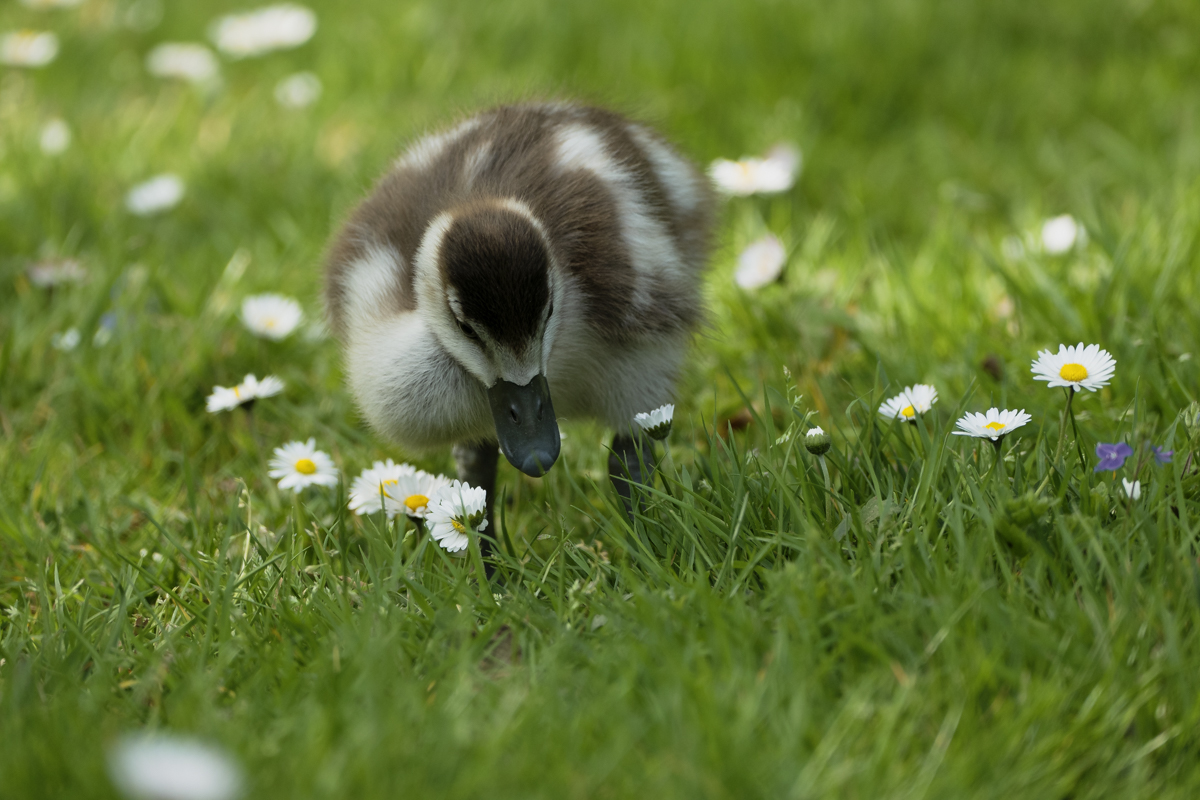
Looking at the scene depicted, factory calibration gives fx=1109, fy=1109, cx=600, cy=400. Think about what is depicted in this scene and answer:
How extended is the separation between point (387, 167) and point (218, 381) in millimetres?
978

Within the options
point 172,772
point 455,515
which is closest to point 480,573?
point 455,515

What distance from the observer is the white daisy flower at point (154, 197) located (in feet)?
16.0

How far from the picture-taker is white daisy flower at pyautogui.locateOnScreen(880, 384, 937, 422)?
2.79 m

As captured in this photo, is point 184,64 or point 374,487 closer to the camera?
point 374,487

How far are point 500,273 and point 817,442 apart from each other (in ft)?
2.72

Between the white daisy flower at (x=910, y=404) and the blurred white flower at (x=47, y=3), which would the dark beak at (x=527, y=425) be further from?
the blurred white flower at (x=47, y=3)

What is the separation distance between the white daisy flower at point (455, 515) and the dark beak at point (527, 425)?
14cm

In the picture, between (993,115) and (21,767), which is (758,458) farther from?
(993,115)

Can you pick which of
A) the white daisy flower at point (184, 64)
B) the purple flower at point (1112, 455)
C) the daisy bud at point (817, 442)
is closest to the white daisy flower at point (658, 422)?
the daisy bud at point (817, 442)

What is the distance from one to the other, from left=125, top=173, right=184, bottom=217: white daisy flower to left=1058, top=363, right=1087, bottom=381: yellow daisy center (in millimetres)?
3802

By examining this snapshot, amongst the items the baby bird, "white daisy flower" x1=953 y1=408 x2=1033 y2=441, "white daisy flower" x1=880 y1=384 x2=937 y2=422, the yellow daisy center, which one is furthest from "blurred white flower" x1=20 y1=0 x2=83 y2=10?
the yellow daisy center

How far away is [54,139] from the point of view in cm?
543

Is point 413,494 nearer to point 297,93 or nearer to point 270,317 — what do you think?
point 270,317

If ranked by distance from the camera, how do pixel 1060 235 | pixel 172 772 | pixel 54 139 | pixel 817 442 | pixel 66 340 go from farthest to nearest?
pixel 54 139, pixel 1060 235, pixel 66 340, pixel 817 442, pixel 172 772
